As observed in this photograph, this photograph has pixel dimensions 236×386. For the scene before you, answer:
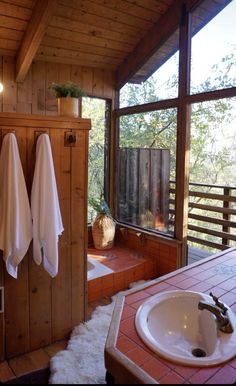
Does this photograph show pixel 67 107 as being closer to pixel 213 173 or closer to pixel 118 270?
pixel 118 270

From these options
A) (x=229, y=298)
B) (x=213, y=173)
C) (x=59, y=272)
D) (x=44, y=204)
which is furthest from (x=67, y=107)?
(x=213, y=173)

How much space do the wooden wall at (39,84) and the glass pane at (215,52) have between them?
128cm

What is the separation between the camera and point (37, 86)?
11.2 ft

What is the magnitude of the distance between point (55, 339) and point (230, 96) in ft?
Answer: 8.20

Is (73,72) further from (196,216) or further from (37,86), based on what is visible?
(196,216)

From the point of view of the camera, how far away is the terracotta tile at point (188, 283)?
5.07 ft

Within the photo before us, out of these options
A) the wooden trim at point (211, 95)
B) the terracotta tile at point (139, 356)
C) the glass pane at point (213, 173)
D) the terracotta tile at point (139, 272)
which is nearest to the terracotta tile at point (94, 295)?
the terracotta tile at point (139, 272)

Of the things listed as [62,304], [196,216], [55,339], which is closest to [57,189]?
[62,304]

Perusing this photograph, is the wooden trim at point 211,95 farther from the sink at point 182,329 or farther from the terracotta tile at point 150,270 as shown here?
the sink at point 182,329

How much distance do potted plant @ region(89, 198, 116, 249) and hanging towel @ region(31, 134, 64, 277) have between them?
5.93 ft

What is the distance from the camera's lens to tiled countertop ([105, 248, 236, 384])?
849 millimetres

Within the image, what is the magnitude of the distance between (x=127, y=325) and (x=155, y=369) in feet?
0.95

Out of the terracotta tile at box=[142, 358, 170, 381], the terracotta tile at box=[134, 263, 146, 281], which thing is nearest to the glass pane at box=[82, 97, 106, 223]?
the terracotta tile at box=[134, 263, 146, 281]

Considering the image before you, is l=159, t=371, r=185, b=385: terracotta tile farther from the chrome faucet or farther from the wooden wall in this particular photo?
the wooden wall
